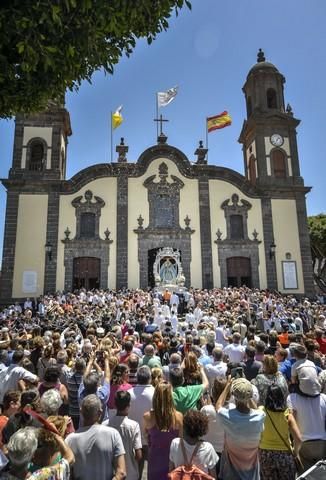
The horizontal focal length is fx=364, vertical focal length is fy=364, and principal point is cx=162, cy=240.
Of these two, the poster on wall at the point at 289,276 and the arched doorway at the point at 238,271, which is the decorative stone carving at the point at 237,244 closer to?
the arched doorway at the point at 238,271

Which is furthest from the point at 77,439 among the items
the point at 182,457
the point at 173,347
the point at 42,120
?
the point at 42,120

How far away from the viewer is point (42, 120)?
2669 cm

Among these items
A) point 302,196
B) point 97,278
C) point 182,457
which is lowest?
point 182,457

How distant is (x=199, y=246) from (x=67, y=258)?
9135mm

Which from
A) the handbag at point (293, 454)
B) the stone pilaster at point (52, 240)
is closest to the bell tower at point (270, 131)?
the stone pilaster at point (52, 240)

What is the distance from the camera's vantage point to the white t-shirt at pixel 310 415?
3.85 metres

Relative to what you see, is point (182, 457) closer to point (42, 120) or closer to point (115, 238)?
point (115, 238)

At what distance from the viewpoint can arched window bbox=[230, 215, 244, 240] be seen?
26.5 metres

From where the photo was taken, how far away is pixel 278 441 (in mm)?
3727

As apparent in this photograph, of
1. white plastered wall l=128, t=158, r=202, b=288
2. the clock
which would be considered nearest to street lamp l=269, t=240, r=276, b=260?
white plastered wall l=128, t=158, r=202, b=288

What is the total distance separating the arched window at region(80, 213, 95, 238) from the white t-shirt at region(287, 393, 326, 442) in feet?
73.3

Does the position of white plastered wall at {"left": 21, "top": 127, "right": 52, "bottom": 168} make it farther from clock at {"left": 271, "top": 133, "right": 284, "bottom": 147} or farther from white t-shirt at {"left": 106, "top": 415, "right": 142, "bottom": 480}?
white t-shirt at {"left": 106, "top": 415, "right": 142, "bottom": 480}

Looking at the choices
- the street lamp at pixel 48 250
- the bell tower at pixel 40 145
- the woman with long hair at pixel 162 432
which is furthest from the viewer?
the bell tower at pixel 40 145

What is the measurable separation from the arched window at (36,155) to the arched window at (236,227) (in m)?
14.4
